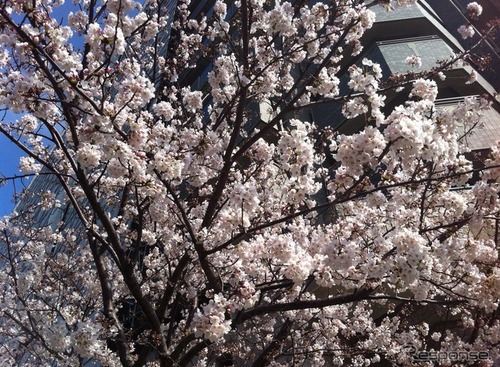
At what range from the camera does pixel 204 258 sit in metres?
5.55

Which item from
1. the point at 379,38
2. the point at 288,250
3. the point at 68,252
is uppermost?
the point at 379,38

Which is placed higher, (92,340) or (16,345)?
(16,345)

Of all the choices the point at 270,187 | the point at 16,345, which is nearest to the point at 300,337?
the point at 270,187

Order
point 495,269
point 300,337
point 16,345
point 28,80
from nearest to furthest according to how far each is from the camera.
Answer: point 28,80 → point 495,269 → point 300,337 → point 16,345

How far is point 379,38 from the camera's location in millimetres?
16172

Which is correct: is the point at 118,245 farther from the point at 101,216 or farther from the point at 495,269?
the point at 495,269

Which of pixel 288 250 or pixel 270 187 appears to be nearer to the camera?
pixel 288 250

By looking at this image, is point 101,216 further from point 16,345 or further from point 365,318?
point 16,345

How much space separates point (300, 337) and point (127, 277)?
12.8 ft

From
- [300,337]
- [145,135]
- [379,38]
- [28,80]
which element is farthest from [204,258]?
[379,38]

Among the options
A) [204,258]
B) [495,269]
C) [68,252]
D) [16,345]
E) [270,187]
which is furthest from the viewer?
[16,345]

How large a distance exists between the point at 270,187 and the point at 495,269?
15.8ft

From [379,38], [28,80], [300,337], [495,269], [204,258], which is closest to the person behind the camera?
[28,80]

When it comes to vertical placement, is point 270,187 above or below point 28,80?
above
